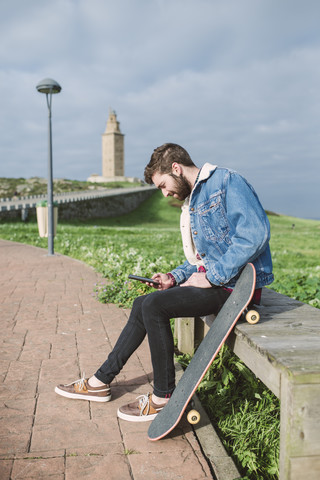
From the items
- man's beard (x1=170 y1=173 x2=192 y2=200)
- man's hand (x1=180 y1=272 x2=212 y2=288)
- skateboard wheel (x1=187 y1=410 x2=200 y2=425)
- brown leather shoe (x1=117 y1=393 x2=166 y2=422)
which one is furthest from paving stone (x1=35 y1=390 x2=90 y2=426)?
man's beard (x1=170 y1=173 x2=192 y2=200)

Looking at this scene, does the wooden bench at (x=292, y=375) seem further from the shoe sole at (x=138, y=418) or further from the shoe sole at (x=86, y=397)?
the shoe sole at (x=86, y=397)

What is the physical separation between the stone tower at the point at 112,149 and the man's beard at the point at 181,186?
297 ft

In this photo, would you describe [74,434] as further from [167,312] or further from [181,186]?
[181,186]

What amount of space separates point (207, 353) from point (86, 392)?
3.52 feet

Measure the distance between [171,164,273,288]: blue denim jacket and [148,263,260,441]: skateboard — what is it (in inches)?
4.0

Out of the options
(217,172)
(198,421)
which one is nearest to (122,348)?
(198,421)

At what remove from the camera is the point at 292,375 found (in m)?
1.74

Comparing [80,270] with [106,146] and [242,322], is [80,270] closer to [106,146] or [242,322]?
[242,322]

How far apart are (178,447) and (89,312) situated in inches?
118

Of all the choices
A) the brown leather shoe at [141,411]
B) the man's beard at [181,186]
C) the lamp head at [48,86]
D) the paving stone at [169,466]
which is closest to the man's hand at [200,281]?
the man's beard at [181,186]

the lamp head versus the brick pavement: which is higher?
the lamp head

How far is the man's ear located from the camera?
273 centimetres

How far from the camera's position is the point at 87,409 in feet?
9.53

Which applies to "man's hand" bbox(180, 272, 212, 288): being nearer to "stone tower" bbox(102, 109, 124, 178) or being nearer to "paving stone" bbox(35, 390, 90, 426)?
"paving stone" bbox(35, 390, 90, 426)
